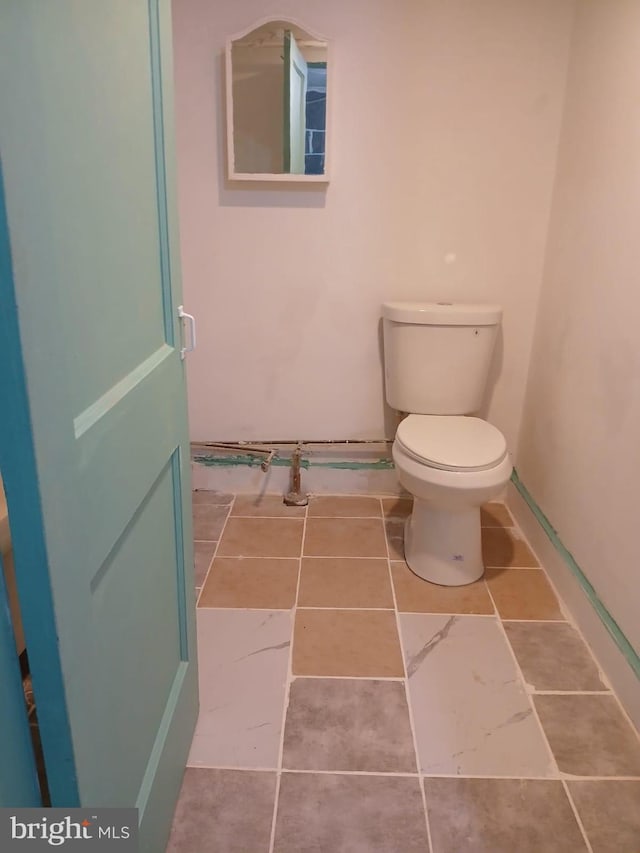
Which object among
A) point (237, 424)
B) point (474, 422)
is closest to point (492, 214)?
point (474, 422)

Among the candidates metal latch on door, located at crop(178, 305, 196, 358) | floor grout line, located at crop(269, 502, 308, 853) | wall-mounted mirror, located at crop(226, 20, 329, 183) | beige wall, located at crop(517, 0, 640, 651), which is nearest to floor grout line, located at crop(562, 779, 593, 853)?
beige wall, located at crop(517, 0, 640, 651)

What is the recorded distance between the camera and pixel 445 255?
2.22 metres

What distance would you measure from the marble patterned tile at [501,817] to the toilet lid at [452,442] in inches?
31.7

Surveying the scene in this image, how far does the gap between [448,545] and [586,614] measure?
1.43 feet

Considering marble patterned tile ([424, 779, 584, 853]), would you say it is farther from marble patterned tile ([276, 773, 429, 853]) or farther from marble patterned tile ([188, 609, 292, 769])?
marble patterned tile ([188, 609, 292, 769])

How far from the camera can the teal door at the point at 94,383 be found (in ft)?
1.80

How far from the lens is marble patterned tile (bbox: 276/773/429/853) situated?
113 cm

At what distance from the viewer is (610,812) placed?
3.92 ft

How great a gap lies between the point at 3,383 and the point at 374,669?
4.30 ft

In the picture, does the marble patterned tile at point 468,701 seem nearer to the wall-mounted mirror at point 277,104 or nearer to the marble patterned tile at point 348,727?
the marble patterned tile at point 348,727

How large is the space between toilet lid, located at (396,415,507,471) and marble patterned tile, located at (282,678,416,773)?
2.08 feet

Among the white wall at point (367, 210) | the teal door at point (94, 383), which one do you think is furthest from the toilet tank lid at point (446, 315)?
the teal door at point (94, 383)

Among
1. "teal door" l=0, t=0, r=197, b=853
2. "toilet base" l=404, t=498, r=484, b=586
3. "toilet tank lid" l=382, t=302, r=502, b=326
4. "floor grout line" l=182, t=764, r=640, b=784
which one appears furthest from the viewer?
"toilet tank lid" l=382, t=302, r=502, b=326

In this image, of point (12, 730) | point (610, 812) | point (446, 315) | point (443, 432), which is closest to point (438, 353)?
point (446, 315)
